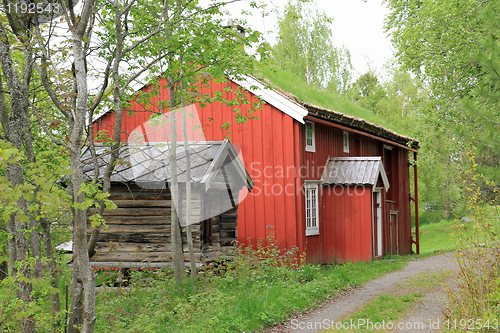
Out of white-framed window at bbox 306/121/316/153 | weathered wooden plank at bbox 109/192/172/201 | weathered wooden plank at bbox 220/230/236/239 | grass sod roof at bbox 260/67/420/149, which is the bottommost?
weathered wooden plank at bbox 220/230/236/239

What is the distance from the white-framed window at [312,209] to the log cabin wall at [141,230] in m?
4.51

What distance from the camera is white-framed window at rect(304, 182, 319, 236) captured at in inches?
509

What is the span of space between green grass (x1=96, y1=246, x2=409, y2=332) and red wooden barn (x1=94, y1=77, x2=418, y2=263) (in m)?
2.37

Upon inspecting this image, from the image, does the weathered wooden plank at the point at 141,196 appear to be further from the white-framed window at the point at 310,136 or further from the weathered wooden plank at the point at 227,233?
the white-framed window at the point at 310,136

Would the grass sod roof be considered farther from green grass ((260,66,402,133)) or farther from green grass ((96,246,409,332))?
green grass ((96,246,409,332))

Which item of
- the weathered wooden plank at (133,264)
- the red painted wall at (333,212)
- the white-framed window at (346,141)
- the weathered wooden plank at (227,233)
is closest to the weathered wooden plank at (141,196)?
the weathered wooden plank at (133,264)

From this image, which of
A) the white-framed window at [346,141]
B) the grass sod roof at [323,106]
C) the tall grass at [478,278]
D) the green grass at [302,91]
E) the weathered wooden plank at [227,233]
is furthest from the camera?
the white-framed window at [346,141]

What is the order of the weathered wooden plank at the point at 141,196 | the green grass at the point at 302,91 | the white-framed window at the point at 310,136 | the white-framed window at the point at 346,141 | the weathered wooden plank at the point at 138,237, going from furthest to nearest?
1. the white-framed window at the point at 346,141
2. the green grass at the point at 302,91
3. the white-framed window at the point at 310,136
4. the weathered wooden plank at the point at 141,196
5. the weathered wooden plank at the point at 138,237

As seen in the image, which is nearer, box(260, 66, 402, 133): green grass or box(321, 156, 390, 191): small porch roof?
box(321, 156, 390, 191): small porch roof

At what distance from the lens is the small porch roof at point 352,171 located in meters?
13.2

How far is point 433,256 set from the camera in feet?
53.9

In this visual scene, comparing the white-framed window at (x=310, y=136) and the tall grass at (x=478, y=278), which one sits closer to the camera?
the tall grass at (x=478, y=278)

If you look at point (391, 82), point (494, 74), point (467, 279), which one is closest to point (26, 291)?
point (467, 279)

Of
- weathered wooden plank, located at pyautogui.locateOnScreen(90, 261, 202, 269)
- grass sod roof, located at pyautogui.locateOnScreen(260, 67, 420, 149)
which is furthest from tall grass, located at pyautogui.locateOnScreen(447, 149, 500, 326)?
grass sod roof, located at pyautogui.locateOnScreen(260, 67, 420, 149)
